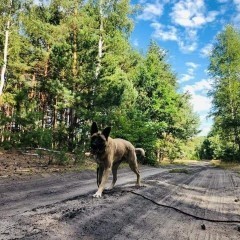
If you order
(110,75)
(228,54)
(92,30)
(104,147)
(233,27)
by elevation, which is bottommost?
(104,147)

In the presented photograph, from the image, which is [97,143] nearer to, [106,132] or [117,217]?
[106,132]

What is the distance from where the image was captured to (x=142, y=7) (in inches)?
1227

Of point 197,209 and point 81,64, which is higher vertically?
point 81,64

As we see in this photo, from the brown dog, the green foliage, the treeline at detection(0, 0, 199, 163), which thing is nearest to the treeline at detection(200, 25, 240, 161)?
the green foliage

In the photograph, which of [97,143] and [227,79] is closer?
[97,143]

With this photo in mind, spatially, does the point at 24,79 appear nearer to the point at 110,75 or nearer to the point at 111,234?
the point at 110,75

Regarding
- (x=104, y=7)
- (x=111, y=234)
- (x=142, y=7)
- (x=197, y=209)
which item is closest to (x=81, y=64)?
(x=104, y=7)

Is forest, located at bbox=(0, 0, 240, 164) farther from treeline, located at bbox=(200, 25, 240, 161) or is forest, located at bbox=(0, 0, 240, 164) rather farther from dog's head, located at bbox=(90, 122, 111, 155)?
dog's head, located at bbox=(90, 122, 111, 155)

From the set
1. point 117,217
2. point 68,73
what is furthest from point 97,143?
point 68,73

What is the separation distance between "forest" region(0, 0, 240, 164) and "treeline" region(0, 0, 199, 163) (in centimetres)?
7

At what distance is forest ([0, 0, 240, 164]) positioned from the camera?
20.4 metres

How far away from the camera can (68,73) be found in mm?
24406

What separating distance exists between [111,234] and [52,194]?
3817 mm

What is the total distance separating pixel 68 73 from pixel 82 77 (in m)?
1.32
